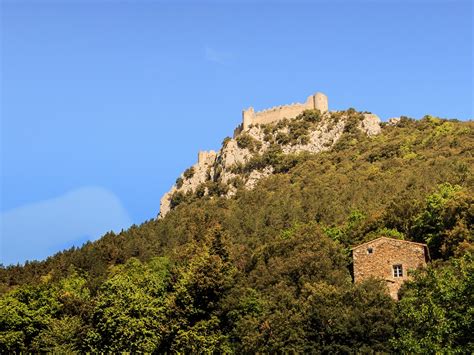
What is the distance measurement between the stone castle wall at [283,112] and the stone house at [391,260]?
72608mm

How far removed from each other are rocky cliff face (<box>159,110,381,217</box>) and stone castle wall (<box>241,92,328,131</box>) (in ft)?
8.45

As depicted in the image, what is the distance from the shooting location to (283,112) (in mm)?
116375

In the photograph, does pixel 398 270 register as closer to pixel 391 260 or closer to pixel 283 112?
pixel 391 260

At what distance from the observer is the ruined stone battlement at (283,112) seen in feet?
382

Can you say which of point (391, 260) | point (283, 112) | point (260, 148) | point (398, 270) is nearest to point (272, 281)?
point (391, 260)

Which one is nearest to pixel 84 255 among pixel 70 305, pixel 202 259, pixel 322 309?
pixel 70 305

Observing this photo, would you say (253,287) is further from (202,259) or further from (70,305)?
(70,305)

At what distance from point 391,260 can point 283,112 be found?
244 ft

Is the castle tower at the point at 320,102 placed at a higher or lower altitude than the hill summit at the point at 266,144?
higher

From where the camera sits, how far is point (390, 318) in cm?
3497

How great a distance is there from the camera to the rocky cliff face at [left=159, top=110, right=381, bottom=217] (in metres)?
102

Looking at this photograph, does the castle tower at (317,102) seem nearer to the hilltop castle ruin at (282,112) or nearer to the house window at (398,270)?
the hilltop castle ruin at (282,112)

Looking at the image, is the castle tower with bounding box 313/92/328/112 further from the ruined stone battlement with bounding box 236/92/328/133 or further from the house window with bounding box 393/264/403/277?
the house window with bounding box 393/264/403/277

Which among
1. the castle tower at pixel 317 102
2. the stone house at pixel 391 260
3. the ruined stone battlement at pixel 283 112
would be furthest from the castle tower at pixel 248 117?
the stone house at pixel 391 260
